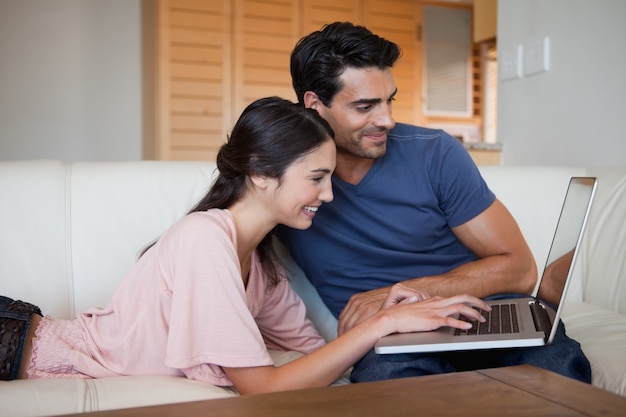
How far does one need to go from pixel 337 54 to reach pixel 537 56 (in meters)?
1.29

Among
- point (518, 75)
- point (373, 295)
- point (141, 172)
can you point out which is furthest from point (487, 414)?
point (518, 75)

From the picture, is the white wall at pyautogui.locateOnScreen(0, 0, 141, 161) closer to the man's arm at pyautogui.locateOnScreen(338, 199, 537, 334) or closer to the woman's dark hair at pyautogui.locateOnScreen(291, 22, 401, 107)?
the woman's dark hair at pyautogui.locateOnScreen(291, 22, 401, 107)

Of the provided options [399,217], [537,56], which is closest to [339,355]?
[399,217]

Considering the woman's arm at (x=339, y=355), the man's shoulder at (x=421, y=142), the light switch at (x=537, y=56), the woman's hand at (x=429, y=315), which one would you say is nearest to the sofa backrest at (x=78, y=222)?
the man's shoulder at (x=421, y=142)

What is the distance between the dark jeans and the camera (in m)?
1.13

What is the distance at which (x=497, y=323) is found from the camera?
3.80 ft

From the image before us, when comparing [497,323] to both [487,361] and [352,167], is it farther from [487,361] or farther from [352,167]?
[352,167]

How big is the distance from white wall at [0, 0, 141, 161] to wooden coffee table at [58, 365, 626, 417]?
427cm

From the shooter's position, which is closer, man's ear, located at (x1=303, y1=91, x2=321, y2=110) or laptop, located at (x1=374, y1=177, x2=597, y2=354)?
laptop, located at (x1=374, y1=177, x2=597, y2=354)

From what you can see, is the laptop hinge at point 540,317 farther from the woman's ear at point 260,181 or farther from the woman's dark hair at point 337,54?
the woman's dark hair at point 337,54

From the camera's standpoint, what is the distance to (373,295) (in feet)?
4.78

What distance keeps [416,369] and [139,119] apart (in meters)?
4.04

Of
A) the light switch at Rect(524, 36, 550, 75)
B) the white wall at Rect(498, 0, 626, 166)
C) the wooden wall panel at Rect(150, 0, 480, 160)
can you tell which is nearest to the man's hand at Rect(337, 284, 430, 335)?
the white wall at Rect(498, 0, 626, 166)

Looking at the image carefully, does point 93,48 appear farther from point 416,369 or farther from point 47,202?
point 416,369
